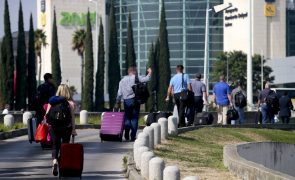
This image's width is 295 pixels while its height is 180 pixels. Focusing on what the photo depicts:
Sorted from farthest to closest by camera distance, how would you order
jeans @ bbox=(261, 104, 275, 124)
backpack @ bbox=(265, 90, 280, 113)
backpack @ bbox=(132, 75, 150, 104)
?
jeans @ bbox=(261, 104, 275, 124) < backpack @ bbox=(265, 90, 280, 113) < backpack @ bbox=(132, 75, 150, 104)

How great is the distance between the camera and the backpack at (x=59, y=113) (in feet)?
50.7

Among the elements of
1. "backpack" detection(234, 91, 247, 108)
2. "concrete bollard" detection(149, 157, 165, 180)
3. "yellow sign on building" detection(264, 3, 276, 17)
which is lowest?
"backpack" detection(234, 91, 247, 108)

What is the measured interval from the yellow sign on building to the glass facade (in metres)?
7.31

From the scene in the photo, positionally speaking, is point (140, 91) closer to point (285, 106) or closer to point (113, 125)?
point (113, 125)

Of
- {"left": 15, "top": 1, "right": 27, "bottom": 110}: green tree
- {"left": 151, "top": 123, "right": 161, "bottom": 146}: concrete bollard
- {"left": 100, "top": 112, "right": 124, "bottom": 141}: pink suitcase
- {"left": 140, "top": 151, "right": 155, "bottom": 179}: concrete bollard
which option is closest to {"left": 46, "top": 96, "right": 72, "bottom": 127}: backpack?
{"left": 140, "top": 151, "right": 155, "bottom": 179}: concrete bollard

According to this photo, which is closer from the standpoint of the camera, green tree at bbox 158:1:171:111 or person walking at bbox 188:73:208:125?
person walking at bbox 188:73:208:125

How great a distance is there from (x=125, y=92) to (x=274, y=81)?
121 metres

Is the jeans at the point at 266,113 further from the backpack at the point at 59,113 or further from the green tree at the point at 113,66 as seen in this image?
the green tree at the point at 113,66

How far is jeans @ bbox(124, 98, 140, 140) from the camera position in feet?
74.4

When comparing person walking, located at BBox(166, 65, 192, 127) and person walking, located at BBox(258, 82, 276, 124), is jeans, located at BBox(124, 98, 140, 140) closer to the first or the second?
person walking, located at BBox(166, 65, 192, 127)

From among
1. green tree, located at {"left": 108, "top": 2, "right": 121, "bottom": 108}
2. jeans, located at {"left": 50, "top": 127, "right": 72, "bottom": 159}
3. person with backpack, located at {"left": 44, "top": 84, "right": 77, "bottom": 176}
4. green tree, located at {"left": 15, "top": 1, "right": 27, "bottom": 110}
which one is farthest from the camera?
green tree, located at {"left": 108, "top": 2, "right": 121, "bottom": 108}

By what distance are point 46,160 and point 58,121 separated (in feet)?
10.8

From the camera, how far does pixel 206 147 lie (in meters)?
23.1

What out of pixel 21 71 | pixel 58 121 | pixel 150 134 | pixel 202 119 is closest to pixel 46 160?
pixel 150 134
